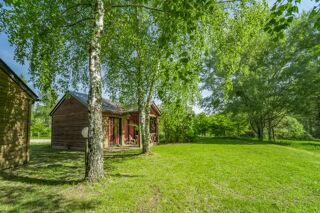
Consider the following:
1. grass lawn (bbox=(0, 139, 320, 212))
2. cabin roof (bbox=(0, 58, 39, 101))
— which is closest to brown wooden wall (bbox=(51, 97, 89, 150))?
cabin roof (bbox=(0, 58, 39, 101))

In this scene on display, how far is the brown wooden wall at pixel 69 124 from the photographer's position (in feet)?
50.7

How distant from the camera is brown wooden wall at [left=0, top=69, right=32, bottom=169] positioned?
8.35 metres

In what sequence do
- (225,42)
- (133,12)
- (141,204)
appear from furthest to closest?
(133,12)
(225,42)
(141,204)

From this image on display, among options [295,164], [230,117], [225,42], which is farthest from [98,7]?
[230,117]

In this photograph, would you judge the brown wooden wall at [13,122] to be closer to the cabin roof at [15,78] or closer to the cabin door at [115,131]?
the cabin roof at [15,78]

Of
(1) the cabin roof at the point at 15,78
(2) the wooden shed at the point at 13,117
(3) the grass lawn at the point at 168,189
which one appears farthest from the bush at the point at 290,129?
(2) the wooden shed at the point at 13,117

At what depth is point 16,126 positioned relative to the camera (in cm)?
919

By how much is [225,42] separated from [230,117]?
52.0 ft

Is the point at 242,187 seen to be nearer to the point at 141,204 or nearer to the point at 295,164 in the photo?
the point at 141,204

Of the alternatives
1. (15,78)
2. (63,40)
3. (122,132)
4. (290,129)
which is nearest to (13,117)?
(15,78)

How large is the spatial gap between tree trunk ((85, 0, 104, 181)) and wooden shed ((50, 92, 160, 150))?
8938 mm

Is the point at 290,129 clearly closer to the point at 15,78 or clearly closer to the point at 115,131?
the point at 115,131

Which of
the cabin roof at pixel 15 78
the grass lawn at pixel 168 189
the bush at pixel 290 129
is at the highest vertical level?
the cabin roof at pixel 15 78

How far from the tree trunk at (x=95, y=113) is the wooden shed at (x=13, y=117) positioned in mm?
4415
